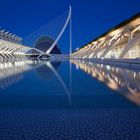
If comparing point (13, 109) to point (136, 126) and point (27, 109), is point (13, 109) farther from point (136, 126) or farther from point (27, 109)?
point (136, 126)

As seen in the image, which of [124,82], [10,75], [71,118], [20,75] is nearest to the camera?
[71,118]

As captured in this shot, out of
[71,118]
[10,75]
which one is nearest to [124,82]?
[71,118]

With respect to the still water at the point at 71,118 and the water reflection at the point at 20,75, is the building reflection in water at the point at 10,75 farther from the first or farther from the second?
the still water at the point at 71,118

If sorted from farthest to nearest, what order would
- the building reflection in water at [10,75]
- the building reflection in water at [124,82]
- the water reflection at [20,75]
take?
the building reflection in water at [10,75] < the water reflection at [20,75] < the building reflection in water at [124,82]

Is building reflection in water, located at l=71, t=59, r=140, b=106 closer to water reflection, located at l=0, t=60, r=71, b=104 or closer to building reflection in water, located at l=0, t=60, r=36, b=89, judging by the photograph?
water reflection, located at l=0, t=60, r=71, b=104

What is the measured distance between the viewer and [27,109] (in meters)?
3.74

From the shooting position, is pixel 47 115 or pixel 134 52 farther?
pixel 134 52

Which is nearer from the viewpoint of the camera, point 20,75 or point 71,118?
point 71,118

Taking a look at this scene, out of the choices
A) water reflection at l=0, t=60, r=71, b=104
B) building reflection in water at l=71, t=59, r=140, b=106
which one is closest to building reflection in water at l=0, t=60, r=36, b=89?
water reflection at l=0, t=60, r=71, b=104

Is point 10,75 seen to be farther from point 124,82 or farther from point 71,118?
point 71,118

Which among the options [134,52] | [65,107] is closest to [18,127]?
[65,107]

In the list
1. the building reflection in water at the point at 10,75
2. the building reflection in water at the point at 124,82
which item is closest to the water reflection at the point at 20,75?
the building reflection in water at the point at 10,75

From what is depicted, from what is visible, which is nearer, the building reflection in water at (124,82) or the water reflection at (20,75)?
the building reflection in water at (124,82)

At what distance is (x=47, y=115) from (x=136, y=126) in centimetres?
112
